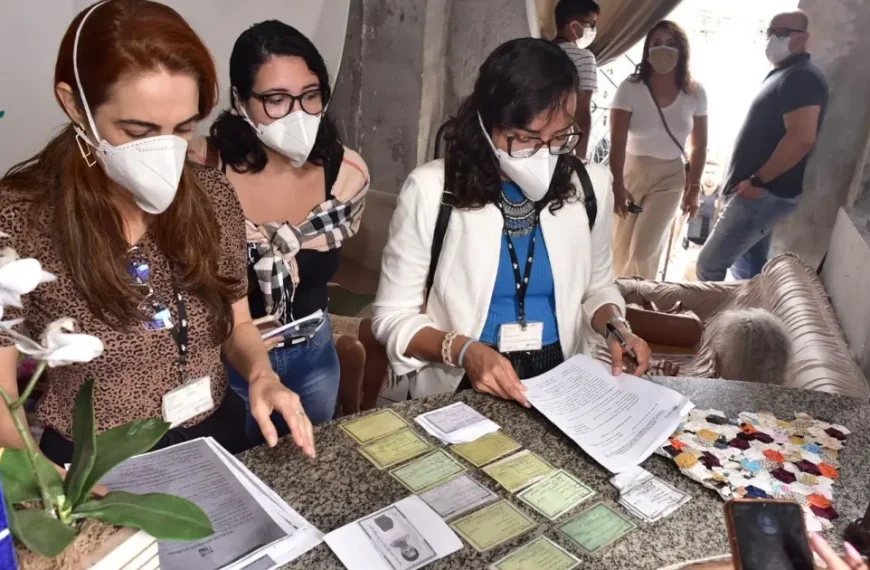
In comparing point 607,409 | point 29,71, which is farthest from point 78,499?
point 29,71

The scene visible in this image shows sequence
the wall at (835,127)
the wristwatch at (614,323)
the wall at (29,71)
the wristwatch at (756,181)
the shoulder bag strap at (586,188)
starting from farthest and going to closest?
1. the wristwatch at (756,181)
2. the wall at (835,127)
3. the wall at (29,71)
4. the shoulder bag strap at (586,188)
5. the wristwatch at (614,323)

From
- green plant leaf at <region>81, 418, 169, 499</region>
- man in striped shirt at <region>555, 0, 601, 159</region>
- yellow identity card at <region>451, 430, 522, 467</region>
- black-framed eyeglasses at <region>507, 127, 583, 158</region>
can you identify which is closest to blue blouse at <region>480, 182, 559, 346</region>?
black-framed eyeglasses at <region>507, 127, 583, 158</region>

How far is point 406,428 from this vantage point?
1309 millimetres

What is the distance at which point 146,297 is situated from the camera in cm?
118

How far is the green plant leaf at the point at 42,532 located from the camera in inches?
25.4

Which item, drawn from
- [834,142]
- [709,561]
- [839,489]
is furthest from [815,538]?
[834,142]

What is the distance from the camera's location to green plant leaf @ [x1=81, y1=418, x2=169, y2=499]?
2.33ft

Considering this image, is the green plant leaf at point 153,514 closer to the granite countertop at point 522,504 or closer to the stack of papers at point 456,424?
the granite countertop at point 522,504

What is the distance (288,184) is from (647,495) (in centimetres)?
117

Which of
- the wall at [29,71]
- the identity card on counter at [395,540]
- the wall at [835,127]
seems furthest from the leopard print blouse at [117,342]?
the wall at [835,127]

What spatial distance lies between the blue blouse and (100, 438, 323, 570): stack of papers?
29.0 inches

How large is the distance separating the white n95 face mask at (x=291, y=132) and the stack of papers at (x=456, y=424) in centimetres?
77

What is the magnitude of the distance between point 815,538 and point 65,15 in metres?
2.32

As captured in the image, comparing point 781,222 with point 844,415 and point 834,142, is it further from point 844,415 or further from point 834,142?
point 844,415
